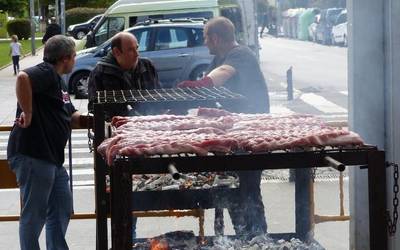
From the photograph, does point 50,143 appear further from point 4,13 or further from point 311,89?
point 4,13

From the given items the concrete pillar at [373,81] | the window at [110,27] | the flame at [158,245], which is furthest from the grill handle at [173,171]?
the window at [110,27]

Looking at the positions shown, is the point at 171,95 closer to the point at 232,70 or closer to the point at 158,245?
the point at 232,70

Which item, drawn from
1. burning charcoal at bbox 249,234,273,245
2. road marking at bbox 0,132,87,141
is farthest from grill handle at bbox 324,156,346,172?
road marking at bbox 0,132,87,141

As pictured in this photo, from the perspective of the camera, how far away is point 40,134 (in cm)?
562

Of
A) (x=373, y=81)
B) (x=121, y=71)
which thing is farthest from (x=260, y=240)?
(x=121, y=71)

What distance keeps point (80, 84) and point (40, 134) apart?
15530 millimetres

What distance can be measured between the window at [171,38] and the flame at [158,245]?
16.2m

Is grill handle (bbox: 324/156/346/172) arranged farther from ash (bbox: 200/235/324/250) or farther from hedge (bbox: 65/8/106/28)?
hedge (bbox: 65/8/106/28)

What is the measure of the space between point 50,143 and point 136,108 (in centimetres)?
78

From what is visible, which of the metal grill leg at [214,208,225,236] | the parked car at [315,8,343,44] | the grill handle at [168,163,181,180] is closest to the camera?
the grill handle at [168,163,181,180]

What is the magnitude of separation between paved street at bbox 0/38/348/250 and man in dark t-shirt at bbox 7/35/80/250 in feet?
4.04

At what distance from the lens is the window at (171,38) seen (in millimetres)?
20578

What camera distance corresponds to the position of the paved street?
738 centimetres

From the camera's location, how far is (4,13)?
70625 millimetres
